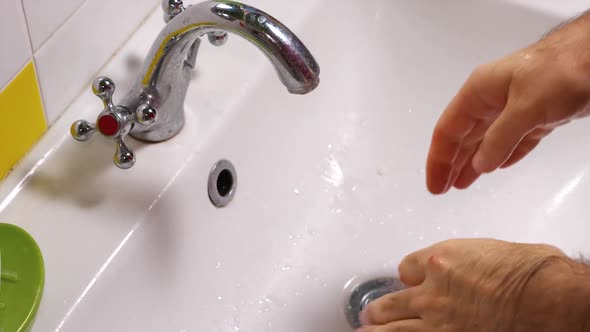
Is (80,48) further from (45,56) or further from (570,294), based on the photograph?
(570,294)

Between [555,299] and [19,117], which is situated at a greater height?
[555,299]

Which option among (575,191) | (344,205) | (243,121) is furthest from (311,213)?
(575,191)

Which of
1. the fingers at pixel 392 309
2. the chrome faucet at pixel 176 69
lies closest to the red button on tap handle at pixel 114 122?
the chrome faucet at pixel 176 69

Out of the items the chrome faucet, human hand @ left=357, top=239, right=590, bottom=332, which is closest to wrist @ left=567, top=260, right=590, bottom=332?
human hand @ left=357, top=239, right=590, bottom=332

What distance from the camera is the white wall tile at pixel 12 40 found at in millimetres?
497

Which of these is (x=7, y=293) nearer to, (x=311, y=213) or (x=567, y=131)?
(x=311, y=213)

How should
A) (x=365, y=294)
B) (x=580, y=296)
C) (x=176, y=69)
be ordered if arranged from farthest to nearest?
(x=365, y=294)
(x=176, y=69)
(x=580, y=296)

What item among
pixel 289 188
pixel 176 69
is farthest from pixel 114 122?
pixel 289 188

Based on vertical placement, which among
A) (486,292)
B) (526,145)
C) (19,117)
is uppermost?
(526,145)

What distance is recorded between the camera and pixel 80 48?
59 cm

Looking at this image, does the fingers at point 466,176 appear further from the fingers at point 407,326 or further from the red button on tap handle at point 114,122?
the red button on tap handle at point 114,122

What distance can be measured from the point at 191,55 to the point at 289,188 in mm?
192

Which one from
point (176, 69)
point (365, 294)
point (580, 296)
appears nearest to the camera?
point (580, 296)

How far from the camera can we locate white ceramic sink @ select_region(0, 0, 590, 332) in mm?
543
